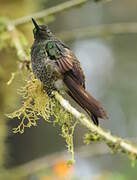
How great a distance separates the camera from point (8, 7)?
4.09m

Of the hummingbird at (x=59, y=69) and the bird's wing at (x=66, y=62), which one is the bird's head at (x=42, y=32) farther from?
the bird's wing at (x=66, y=62)

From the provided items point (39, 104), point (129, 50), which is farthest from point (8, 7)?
point (129, 50)

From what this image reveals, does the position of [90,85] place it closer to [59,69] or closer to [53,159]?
[53,159]

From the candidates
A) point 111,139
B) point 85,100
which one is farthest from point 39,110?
point 111,139

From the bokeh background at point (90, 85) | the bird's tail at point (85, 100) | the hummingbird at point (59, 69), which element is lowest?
the bird's tail at point (85, 100)

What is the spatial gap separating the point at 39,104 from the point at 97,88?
404 cm

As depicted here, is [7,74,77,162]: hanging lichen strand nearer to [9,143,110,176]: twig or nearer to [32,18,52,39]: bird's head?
[32,18,52,39]: bird's head

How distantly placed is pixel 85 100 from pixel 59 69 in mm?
208

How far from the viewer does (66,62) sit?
2152 millimetres

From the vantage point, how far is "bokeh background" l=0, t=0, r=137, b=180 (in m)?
4.06

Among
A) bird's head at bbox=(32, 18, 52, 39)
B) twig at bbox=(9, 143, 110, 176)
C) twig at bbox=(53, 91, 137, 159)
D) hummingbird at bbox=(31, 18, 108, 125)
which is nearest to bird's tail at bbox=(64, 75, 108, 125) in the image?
hummingbird at bbox=(31, 18, 108, 125)

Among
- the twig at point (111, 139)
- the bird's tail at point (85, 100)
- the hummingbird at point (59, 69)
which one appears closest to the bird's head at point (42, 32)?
the hummingbird at point (59, 69)

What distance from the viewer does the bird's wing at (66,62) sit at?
83.9 inches

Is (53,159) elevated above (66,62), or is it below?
above
